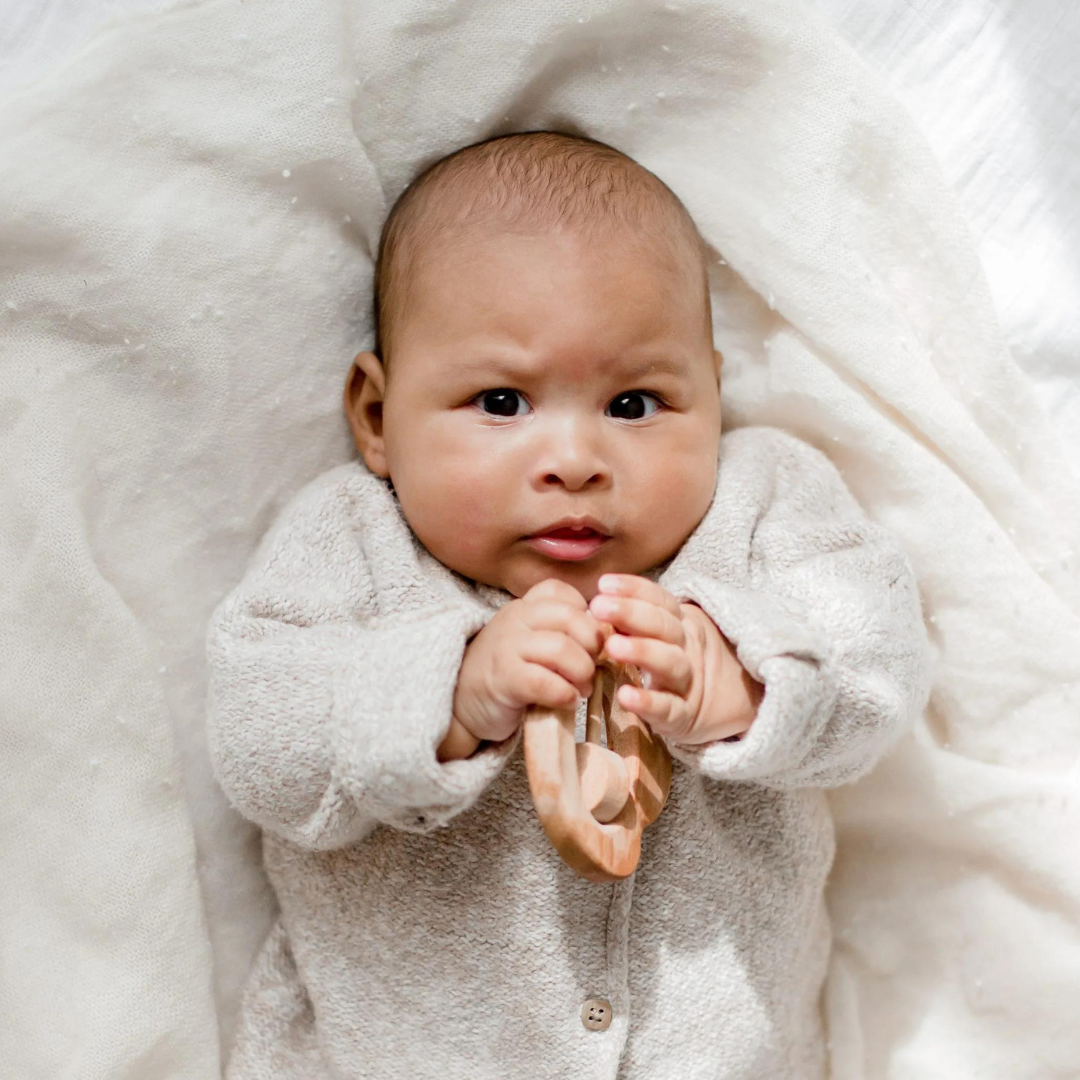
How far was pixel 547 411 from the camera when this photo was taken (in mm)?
1237

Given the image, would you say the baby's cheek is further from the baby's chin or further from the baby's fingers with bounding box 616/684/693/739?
the baby's fingers with bounding box 616/684/693/739

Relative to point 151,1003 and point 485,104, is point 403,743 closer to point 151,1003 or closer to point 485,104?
point 151,1003

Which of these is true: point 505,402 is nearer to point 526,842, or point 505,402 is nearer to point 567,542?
point 567,542

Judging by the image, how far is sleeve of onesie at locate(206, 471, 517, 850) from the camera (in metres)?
1.06

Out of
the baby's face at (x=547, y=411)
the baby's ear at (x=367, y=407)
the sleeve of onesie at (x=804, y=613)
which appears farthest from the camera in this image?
the baby's ear at (x=367, y=407)

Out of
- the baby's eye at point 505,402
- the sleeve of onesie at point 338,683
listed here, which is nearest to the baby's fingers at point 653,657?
the sleeve of onesie at point 338,683

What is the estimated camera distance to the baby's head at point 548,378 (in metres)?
1.22

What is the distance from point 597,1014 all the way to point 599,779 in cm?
32

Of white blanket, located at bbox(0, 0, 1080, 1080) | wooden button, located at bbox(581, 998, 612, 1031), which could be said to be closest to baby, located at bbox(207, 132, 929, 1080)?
wooden button, located at bbox(581, 998, 612, 1031)

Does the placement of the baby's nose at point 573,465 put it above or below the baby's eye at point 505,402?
above

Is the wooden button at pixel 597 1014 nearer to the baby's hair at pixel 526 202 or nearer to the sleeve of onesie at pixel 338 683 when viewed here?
the sleeve of onesie at pixel 338 683

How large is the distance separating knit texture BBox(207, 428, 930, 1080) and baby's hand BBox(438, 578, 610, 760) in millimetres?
33

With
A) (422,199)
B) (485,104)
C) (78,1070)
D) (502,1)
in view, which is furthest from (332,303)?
(78,1070)

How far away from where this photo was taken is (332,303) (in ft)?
4.67
